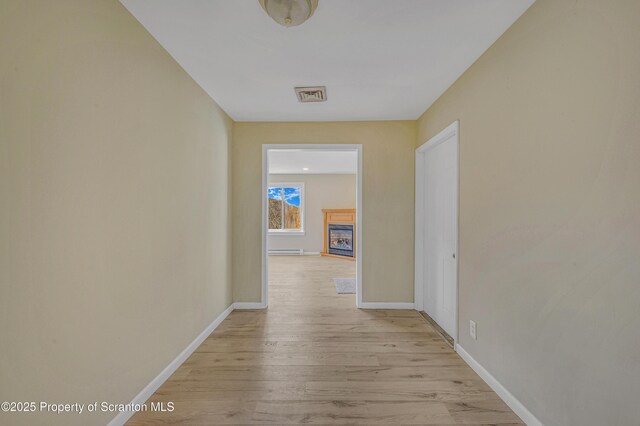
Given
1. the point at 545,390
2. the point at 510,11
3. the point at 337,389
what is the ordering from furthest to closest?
the point at 337,389, the point at 510,11, the point at 545,390

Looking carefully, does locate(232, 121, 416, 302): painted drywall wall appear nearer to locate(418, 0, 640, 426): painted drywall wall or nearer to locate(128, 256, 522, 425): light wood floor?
locate(128, 256, 522, 425): light wood floor

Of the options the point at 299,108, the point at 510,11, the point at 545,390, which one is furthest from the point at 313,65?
the point at 545,390

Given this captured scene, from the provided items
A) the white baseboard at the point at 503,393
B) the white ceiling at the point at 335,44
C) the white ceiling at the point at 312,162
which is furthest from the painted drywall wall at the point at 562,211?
the white ceiling at the point at 312,162

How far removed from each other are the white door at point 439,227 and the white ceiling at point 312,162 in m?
2.05

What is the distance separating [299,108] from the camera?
2910 mm

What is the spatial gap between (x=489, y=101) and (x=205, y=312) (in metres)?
3.02

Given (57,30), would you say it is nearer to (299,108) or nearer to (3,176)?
(3,176)

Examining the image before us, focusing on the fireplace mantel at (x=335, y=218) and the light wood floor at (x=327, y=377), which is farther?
the fireplace mantel at (x=335, y=218)

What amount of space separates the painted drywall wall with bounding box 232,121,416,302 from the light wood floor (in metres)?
0.46

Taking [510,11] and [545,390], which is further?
[510,11]

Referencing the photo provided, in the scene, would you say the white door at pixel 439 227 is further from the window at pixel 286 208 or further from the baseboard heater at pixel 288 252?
the window at pixel 286 208

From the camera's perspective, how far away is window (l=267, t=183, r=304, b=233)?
7707mm

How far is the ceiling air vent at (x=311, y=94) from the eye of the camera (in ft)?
8.01

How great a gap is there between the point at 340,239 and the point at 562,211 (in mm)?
6118
